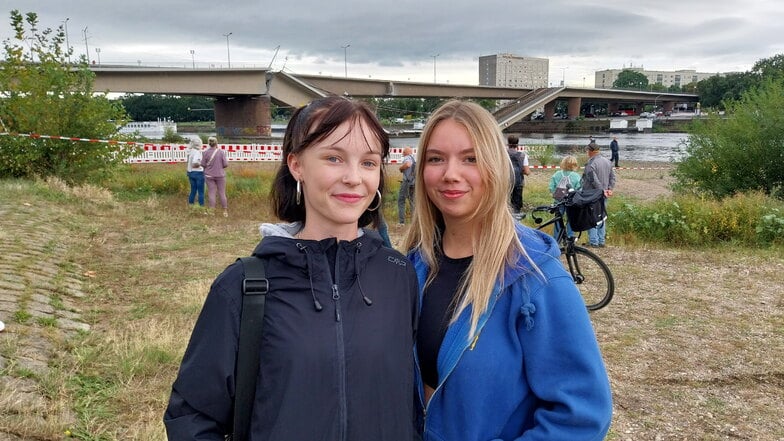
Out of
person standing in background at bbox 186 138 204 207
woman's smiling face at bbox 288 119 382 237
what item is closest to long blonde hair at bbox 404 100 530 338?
woman's smiling face at bbox 288 119 382 237

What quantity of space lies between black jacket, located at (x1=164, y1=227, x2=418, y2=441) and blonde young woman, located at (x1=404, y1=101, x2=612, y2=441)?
0.62 feet

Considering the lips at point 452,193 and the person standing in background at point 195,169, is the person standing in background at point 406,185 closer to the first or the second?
the person standing in background at point 195,169

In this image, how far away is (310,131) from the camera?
1612 mm

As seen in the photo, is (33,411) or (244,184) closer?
(33,411)

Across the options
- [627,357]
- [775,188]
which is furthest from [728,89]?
[627,357]

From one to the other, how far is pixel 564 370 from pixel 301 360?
0.66 m

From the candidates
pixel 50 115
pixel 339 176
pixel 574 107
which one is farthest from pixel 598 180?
pixel 574 107

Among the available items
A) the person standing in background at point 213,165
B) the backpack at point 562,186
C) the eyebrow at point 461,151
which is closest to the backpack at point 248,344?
the eyebrow at point 461,151

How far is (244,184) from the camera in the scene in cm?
1664

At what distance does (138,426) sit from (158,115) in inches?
4099

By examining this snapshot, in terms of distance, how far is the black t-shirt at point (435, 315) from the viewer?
1.69 metres

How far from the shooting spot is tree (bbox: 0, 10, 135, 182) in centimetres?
1434

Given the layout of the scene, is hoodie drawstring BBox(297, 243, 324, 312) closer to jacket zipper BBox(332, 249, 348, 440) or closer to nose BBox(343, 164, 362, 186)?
jacket zipper BBox(332, 249, 348, 440)

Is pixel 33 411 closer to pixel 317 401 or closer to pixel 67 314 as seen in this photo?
pixel 67 314
